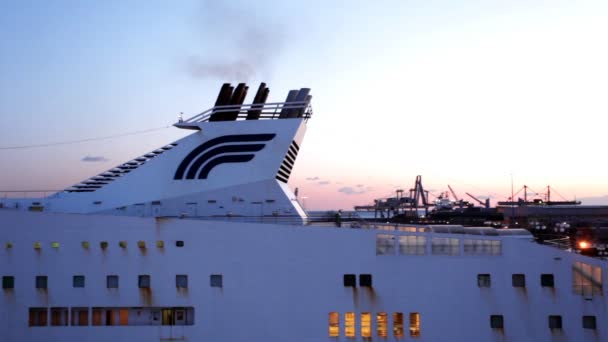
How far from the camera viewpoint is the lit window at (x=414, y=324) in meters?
22.0

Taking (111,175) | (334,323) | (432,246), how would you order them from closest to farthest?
(334,323)
(432,246)
(111,175)

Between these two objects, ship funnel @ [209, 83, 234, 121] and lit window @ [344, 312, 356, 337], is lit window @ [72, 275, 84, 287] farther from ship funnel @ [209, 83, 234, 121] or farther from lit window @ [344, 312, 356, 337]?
lit window @ [344, 312, 356, 337]

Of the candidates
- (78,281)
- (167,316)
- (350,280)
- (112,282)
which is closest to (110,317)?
(112,282)

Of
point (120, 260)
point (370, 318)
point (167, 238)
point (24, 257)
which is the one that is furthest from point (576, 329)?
point (24, 257)

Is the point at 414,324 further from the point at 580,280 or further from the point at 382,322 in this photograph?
the point at 580,280

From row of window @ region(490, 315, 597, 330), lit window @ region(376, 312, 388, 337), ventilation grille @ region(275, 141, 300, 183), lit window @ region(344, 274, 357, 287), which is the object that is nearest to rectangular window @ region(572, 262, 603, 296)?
row of window @ region(490, 315, 597, 330)

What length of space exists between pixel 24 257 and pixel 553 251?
61.0 ft

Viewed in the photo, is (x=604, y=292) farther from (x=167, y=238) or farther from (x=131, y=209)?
(x=131, y=209)

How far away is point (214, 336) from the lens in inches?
867

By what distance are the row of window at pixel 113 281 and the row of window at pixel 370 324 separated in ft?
14.0

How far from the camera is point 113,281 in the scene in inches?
876

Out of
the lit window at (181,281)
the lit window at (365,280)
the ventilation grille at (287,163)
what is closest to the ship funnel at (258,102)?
the ventilation grille at (287,163)

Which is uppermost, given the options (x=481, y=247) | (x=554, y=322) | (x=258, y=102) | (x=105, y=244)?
(x=258, y=102)

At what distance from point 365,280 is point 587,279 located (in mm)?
7755
